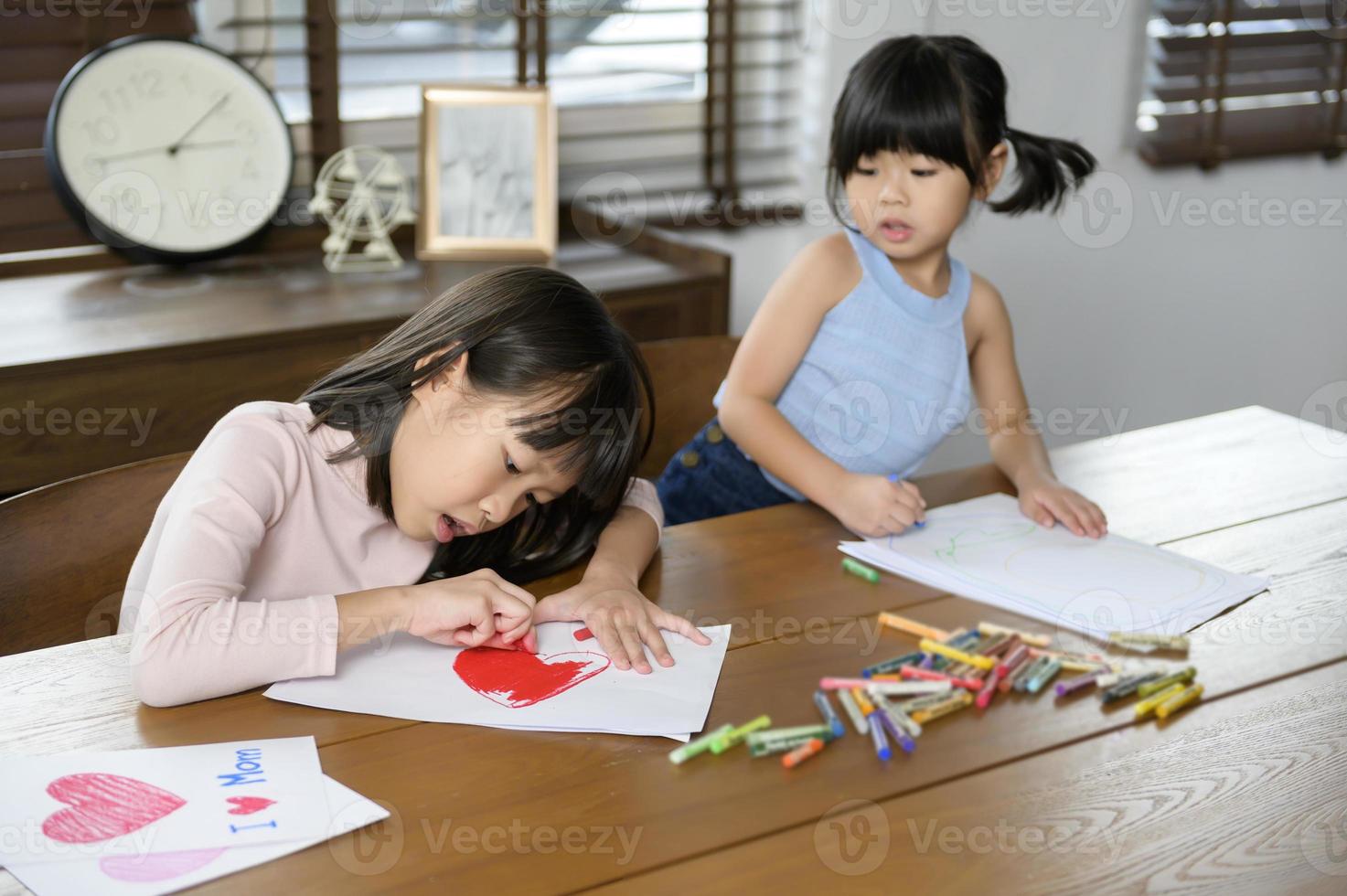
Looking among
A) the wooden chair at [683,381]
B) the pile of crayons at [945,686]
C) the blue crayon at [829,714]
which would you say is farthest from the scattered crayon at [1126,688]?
the wooden chair at [683,381]

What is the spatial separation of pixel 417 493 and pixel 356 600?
0.52 ft

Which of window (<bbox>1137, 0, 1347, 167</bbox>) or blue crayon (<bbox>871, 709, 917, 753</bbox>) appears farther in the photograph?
window (<bbox>1137, 0, 1347, 167</bbox>)

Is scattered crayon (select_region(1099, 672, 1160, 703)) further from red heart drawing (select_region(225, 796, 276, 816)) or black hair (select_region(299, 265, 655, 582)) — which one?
red heart drawing (select_region(225, 796, 276, 816))

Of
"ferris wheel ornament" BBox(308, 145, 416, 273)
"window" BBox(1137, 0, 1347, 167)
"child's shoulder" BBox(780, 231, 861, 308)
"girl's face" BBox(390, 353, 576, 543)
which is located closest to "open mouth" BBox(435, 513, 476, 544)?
"girl's face" BBox(390, 353, 576, 543)

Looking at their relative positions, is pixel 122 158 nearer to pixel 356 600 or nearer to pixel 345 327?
pixel 345 327

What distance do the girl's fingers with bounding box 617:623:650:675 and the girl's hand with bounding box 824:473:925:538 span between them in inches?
12.6

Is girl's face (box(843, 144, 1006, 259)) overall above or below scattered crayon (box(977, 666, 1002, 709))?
above

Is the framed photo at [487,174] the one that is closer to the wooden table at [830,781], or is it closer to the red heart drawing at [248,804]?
the wooden table at [830,781]

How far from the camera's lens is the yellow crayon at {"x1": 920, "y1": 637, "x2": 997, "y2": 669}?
3.30 feet

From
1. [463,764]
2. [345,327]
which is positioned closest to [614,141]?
[345,327]

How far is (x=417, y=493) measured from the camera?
3.76 feet

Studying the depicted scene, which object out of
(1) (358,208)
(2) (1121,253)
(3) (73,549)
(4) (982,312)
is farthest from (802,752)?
(2) (1121,253)

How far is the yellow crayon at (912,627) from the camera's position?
1.07 m

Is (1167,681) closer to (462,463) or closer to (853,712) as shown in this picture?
(853,712)
